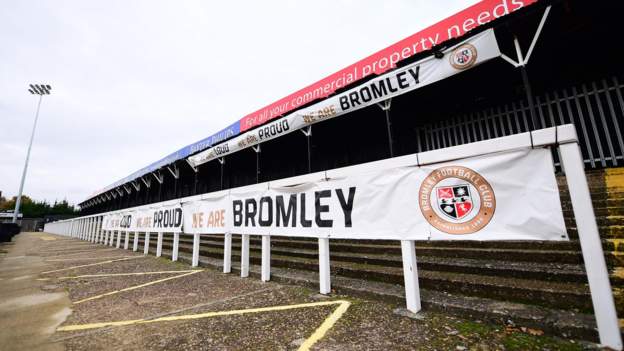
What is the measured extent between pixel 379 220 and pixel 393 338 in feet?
4.06

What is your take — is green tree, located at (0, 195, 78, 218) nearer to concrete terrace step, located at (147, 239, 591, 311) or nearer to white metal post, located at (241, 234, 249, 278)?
white metal post, located at (241, 234, 249, 278)

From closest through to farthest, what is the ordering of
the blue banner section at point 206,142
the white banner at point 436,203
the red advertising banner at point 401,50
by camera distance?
the white banner at point 436,203 < the red advertising banner at point 401,50 < the blue banner section at point 206,142

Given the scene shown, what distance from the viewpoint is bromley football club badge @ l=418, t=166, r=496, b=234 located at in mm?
2438

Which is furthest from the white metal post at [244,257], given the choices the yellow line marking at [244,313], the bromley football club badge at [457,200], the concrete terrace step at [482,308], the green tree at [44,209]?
the green tree at [44,209]

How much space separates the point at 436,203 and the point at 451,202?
14cm

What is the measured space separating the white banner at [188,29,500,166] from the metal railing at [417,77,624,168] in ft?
9.35

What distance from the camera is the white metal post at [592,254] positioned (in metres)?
1.92

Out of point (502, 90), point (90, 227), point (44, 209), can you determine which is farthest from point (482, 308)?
point (44, 209)

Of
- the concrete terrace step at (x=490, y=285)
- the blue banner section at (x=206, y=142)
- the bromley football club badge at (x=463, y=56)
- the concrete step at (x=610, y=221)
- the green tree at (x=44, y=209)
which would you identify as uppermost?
the green tree at (x=44, y=209)

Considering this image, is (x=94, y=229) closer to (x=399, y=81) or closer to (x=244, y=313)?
(x=244, y=313)

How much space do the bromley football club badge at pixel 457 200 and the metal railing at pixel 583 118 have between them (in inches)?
191

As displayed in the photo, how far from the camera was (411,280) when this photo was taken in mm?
2840

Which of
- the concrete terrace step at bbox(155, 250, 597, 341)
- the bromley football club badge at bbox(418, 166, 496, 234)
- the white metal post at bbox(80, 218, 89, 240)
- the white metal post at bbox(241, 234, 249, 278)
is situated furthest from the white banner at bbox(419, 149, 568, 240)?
the white metal post at bbox(80, 218, 89, 240)

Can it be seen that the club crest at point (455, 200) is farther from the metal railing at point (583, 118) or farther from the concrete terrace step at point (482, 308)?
the metal railing at point (583, 118)
